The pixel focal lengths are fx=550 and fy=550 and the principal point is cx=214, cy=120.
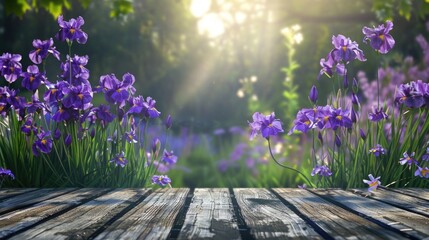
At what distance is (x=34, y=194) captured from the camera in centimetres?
340

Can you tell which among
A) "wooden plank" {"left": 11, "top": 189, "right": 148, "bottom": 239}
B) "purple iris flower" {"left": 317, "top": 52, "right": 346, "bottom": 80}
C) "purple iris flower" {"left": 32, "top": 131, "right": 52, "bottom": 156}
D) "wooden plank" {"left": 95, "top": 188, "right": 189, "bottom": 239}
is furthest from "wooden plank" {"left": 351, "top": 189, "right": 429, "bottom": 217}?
"purple iris flower" {"left": 32, "top": 131, "right": 52, "bottom": 156}

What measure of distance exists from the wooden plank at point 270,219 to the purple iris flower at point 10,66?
1.83m

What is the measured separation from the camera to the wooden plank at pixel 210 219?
7.02 ft

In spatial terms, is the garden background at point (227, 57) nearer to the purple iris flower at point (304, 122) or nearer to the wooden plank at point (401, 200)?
the purple iris flower at point (304, 122)

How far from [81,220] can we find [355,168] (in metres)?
2.09

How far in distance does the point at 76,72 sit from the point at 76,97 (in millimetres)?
357

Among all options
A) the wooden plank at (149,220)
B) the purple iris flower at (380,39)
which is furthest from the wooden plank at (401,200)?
the wooden plank at (149,220)

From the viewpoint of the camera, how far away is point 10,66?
12.9 feet

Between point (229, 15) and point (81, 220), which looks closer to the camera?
point (81, 220)

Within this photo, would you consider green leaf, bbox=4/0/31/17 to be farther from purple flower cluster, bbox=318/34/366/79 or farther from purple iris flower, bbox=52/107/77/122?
purple flower cluster, bbox=318/34/366/79

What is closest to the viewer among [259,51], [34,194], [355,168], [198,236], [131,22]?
[198,236]

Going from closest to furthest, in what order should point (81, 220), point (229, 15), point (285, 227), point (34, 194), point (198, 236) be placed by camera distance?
point (198, 236) < point (285, 227) < point (81, 220) < point (34, 194) < point (229, 15)

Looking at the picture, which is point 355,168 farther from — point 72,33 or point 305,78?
point 305,78

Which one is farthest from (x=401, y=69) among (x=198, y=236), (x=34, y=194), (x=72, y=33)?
(x=198, y=236)
